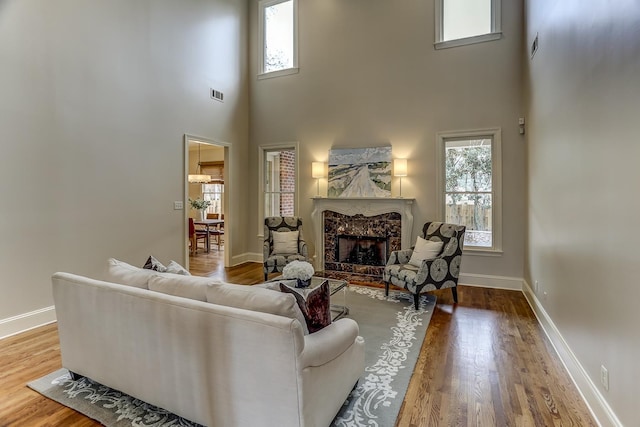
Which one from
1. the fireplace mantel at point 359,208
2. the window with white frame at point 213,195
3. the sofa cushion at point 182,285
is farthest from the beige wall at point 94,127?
the window with white frame at point 213,195

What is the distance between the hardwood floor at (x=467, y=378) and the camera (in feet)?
6.68

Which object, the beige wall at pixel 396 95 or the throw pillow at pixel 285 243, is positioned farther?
the throw pillow at pixel 285 243

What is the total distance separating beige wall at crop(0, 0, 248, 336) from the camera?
11.0 ft

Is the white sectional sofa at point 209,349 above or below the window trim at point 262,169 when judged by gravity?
below

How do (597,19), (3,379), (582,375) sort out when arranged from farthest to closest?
(3,379), (582,375), (597,19)

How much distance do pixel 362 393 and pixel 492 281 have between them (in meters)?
3.57

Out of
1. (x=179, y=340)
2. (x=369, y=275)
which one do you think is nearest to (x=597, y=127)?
(x=179, y=340)

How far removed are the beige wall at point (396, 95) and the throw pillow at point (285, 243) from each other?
0.80 meters

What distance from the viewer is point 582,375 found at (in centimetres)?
229

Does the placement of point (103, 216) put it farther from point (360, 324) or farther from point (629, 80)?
point (629, 80)

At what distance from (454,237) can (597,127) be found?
2224 millimetres

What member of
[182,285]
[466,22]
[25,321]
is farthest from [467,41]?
[25,321]

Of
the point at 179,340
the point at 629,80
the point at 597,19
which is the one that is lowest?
the point at 179,340

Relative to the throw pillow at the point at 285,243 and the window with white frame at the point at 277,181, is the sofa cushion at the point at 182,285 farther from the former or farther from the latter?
the window with white frame at the point at 277,181
